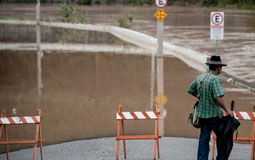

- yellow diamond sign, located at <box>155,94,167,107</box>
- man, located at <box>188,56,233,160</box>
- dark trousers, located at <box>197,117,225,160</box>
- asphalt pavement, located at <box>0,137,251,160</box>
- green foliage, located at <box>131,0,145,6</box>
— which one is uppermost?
green foliage, located at <box>131,0,145,6</box>

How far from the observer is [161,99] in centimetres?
1434

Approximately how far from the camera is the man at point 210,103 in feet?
25.5

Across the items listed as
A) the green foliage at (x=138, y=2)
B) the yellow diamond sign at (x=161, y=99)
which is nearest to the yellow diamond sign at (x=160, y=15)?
the yellow diamond sign at (x=161, y=99)

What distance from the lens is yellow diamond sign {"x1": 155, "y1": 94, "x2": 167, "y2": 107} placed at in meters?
13.8

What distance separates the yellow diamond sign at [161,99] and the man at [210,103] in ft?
18.3

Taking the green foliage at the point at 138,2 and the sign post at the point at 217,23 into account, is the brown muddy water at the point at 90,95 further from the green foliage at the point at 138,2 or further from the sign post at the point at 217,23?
the green foliage at the point at 138,2

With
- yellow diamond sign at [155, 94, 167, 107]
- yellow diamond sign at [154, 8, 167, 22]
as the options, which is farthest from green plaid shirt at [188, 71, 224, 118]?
yellow diamond sign at [154, 8, 167, 22]

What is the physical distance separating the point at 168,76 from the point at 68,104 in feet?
17.6

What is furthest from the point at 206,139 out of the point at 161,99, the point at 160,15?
the point at 160,15

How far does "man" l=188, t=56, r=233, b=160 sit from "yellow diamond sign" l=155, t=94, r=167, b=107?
5565 millimetres

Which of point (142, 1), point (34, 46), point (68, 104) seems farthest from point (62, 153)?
point (142, 1)

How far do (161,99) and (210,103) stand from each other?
254 inches

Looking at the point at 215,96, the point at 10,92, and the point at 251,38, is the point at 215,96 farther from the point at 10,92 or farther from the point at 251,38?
the point at 251,38

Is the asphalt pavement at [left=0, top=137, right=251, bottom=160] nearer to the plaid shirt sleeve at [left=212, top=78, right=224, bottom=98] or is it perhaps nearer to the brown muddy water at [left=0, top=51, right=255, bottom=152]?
the brown muddy water at [left=0, top=51, right=255, bottom=152]
